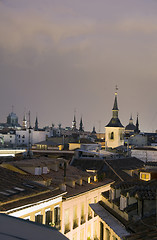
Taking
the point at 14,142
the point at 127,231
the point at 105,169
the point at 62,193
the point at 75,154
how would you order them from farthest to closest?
the point at 14,142, the point at 75,154, the point at 105,169, the point at 62,193, the point at 127,231

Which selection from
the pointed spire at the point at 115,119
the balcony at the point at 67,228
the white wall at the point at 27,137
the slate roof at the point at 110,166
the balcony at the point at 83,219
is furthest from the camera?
the white wall at the point at 27,137

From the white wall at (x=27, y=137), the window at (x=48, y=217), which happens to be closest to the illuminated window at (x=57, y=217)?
the window at (x=48, y=217)

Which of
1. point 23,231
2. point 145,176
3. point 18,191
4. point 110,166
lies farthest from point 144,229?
point 110,166

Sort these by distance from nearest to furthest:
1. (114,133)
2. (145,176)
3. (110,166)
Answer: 1. (145,176)
2. (110,166)
3. (114,133)

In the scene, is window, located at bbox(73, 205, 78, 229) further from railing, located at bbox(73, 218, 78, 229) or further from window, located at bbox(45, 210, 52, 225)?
window, located at bbox(45, 210, 52, 225)

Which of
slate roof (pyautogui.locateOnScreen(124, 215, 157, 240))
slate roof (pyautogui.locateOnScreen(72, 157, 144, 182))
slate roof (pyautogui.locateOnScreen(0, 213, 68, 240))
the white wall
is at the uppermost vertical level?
the white wall

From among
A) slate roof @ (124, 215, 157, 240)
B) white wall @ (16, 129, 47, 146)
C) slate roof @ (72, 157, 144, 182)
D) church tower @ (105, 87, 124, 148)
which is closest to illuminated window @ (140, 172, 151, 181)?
slate roof @ (72, 157, 144, 182)

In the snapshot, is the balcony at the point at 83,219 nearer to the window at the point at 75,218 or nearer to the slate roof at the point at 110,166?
the window at the point at 75,218

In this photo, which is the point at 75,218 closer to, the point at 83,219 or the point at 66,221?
the point at 83,219

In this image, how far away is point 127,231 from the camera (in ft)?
49.2

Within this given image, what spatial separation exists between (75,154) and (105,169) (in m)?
9.94

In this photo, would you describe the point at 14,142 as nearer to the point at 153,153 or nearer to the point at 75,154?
the point at 153,153

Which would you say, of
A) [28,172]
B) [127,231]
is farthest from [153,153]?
[127,231]

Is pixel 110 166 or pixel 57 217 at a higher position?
pixel 110 166
